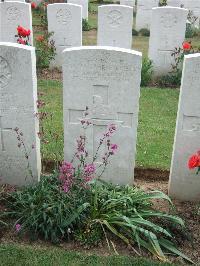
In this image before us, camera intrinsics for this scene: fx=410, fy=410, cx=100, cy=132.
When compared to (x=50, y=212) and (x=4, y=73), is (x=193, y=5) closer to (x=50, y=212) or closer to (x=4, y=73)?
(x=4, y=73)

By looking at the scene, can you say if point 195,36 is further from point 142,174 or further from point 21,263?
point 21,263

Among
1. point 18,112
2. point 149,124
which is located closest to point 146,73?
point 149,124

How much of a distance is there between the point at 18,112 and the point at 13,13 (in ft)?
18.3

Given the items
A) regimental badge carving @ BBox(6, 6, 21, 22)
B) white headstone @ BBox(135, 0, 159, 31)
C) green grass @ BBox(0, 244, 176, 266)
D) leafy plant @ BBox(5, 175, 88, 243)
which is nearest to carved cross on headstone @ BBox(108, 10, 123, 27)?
regimental badge carving @ BBox(6, 6, 21, 22)

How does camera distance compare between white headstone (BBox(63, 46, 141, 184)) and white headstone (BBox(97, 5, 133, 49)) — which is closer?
white headstone (BBox(63, 46, 141, 184))

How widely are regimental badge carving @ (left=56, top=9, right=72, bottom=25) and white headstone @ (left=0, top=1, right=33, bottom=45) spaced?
2.24 feet

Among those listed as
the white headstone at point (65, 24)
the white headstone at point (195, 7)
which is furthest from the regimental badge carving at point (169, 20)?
the white headstone at point (195, 7)

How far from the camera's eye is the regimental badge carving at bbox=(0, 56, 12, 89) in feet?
14.4

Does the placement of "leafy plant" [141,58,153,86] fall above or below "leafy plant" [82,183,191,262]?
above

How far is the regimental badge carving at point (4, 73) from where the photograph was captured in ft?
14.4

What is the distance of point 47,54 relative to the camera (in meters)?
9.55

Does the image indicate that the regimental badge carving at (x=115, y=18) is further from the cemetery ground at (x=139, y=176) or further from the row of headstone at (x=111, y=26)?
the cemetery ground at (x=139, y=176)

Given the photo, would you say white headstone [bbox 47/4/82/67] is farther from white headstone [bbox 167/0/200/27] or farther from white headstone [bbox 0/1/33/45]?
white headstone [bbox 167/0/200/27]

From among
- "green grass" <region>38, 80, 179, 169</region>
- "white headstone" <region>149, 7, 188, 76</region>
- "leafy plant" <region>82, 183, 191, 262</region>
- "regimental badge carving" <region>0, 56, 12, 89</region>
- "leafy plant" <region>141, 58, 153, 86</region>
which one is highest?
"white headstone" <region>149, 7, 188, 76</region>
